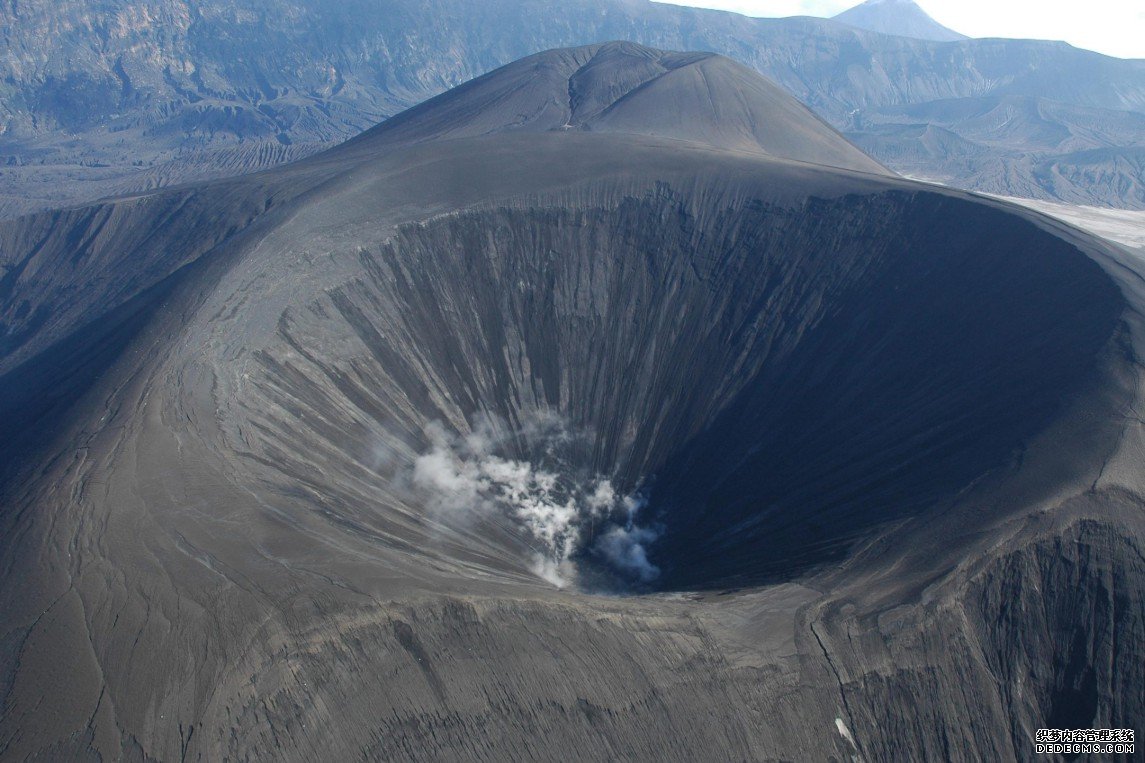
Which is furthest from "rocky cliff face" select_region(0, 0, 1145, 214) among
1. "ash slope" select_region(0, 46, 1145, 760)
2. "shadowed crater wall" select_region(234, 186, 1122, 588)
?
"shadowed crater wall" select_region(234, 186, 1122, 588)

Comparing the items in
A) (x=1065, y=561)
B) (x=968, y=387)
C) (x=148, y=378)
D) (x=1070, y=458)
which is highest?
(x=968, y=387)

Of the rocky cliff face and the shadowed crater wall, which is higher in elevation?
the rocky cliff face

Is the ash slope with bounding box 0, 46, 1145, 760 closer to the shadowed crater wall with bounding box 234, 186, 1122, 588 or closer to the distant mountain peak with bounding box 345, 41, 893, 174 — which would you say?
the shadowed crater wall with bounding box 234, 186, 1122, 588

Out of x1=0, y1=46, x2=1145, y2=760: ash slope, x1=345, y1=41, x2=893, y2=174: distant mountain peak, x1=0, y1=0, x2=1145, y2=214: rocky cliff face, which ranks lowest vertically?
x1=0, y1=46, x2=1145, y2=760: ash slope

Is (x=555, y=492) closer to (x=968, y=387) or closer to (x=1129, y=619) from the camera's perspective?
(x=968, y=387)

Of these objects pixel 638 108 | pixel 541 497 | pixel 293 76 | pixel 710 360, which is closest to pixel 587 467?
pixel 541 497

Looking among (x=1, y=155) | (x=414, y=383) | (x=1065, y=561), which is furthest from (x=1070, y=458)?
(x=1, y=155)
